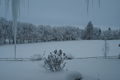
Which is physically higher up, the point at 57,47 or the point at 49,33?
the point at 49,33

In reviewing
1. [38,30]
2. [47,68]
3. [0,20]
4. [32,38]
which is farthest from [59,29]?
[47,68]

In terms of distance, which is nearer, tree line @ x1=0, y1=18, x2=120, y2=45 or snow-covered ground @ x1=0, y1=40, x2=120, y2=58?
snow-covered ground @ x1=0, y1=40, x2=120, y2=58

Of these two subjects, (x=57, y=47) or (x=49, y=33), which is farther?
(x=49, y=33)

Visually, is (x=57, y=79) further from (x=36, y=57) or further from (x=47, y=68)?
(x=36, y=57)

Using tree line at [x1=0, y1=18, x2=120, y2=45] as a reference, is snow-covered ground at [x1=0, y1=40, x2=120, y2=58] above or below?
below

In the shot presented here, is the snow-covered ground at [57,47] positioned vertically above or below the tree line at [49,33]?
below

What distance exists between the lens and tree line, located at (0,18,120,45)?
14755 mm

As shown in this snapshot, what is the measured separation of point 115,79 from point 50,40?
14296mm

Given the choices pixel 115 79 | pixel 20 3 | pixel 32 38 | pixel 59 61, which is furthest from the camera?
pixel 32 38

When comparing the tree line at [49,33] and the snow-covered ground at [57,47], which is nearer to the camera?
the snow-covered ground at [57,47]

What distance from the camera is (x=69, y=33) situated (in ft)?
61.1

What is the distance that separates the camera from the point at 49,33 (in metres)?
18.0

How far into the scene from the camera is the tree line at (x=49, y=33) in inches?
581

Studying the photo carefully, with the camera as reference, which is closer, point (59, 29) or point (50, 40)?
point (50, 40)
